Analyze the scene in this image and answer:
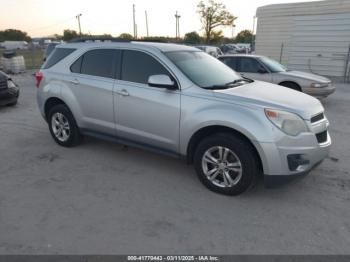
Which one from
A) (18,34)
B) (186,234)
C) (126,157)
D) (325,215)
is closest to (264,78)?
(126,157)

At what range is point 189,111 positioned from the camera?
3.88 metres

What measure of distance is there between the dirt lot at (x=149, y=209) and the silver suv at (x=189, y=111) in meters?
0.40

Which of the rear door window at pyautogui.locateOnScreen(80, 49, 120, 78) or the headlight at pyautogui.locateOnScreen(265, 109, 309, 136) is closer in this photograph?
the headlight at pyautogui.locateOnScreen(265, 109, 309, 136)

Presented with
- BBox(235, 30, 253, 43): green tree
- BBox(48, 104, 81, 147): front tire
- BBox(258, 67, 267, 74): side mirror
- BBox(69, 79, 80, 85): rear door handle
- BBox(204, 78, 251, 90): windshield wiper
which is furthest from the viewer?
BBox(235, 30, 253, 43): green tree

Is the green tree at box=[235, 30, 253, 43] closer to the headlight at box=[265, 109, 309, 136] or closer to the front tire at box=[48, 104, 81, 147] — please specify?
the front tire at box=[48, 104, 81, 147]

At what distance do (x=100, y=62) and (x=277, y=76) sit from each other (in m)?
5.76

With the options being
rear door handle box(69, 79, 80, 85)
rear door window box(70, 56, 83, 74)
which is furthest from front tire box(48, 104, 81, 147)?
rear door window box(70, 56, 83, 74)

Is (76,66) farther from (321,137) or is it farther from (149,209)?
(321,137)

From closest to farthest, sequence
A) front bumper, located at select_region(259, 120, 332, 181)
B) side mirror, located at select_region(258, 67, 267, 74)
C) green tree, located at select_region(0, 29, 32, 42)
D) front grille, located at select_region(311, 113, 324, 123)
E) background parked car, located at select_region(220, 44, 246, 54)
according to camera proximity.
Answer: front bumper, located at select_region(259, 120, 332, 181), front grille, located at select_region(311, 113, 324, 123), side mirror, located at select_region(258, 67, 267, 74), background parked car, located at select_region(220, 44, 246, 54), green tree, located at select_region(0, 29, 32, 42)

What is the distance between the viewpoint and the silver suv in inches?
138

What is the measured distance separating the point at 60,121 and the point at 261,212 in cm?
362

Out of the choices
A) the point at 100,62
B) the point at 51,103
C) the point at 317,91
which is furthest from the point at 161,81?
the point at 317,91

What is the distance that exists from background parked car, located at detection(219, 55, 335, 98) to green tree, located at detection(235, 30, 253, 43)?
192ft

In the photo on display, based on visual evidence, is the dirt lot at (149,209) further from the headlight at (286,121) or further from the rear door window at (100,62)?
the rear door window at (100,62)
